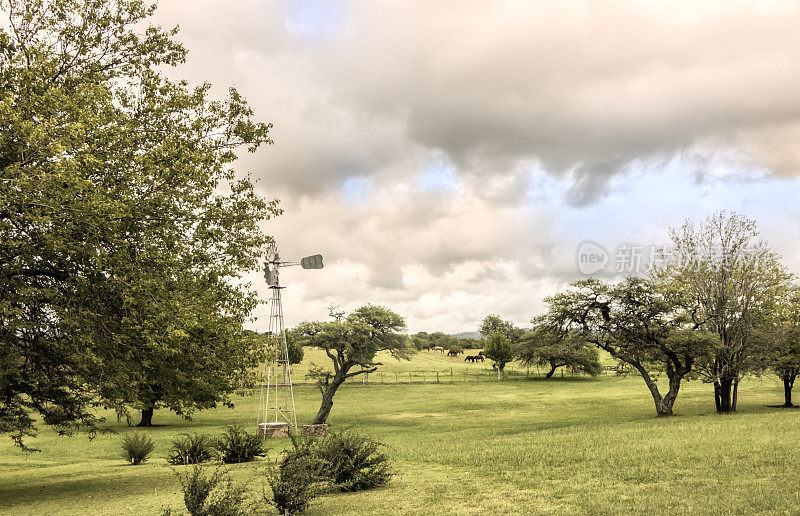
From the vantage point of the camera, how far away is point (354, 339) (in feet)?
127

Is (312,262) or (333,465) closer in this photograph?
(333,465)

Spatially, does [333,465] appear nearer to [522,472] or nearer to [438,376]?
[522,472]

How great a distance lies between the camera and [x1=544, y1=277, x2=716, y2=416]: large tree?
3369 cm

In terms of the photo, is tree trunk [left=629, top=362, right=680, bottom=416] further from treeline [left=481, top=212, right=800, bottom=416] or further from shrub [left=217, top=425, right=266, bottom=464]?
shrub [left=217, top=425, right=266, bottom=464]

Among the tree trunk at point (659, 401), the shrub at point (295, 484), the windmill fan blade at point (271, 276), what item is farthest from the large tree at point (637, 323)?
the shrub at point (295, 484)

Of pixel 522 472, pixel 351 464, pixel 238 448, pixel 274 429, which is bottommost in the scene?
pixel 274 429

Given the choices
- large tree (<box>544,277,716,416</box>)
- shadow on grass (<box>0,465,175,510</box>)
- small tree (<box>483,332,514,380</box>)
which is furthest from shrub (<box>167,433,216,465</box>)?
small tree (<box>483,332,514,380</box>)

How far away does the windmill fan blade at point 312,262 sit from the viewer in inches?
1201

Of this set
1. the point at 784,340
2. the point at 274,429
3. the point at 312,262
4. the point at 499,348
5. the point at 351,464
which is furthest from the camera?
the point at 499,348

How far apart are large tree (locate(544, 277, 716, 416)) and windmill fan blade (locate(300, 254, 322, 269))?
1447 centimetres

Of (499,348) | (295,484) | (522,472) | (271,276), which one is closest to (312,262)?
(271,276)

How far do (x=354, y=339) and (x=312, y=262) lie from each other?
970 centimetres

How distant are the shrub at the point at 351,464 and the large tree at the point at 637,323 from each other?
22.6 metres

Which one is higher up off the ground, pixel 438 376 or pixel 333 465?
pixel 333 465
